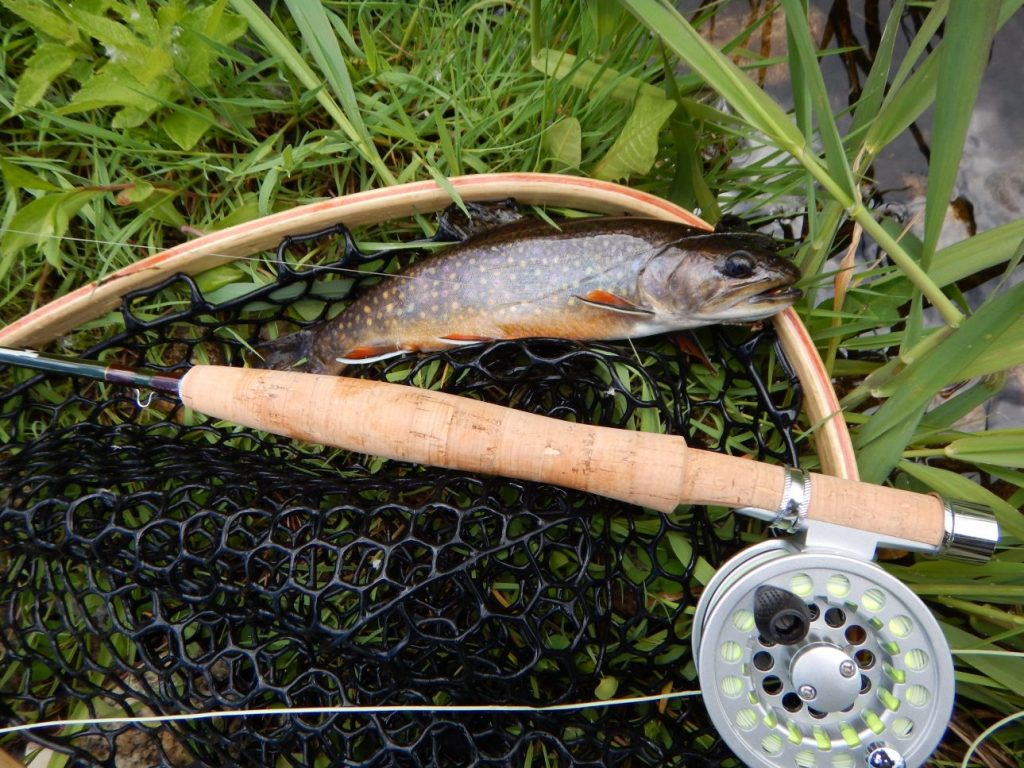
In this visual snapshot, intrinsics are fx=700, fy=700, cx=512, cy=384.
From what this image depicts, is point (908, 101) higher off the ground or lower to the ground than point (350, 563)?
higher

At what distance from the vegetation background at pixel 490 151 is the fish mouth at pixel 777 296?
0.14 meters

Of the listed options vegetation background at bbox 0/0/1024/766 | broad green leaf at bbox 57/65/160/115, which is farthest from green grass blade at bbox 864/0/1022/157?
broad green leaf at bbox 57/65/160/115

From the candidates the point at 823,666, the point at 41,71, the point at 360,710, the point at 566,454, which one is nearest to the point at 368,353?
the point at 566,454

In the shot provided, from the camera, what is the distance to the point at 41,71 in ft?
5.95

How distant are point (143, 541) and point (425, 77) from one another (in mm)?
1403

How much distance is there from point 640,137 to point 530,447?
2.85 feet

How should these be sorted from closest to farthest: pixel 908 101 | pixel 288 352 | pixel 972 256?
pixel 908 101 → pixel 972 256 → pixel 288 352

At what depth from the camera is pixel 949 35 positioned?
119cm

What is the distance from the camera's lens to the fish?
167cm

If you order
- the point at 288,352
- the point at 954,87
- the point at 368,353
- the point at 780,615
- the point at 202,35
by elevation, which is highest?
the point at 954,87

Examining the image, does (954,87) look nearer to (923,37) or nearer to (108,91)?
(923,37)

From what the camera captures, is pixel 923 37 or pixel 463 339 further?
pixel 463 339

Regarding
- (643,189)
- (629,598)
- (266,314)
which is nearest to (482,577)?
(629,598)

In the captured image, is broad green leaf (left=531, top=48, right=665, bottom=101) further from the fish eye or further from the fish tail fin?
the fish tail fin
